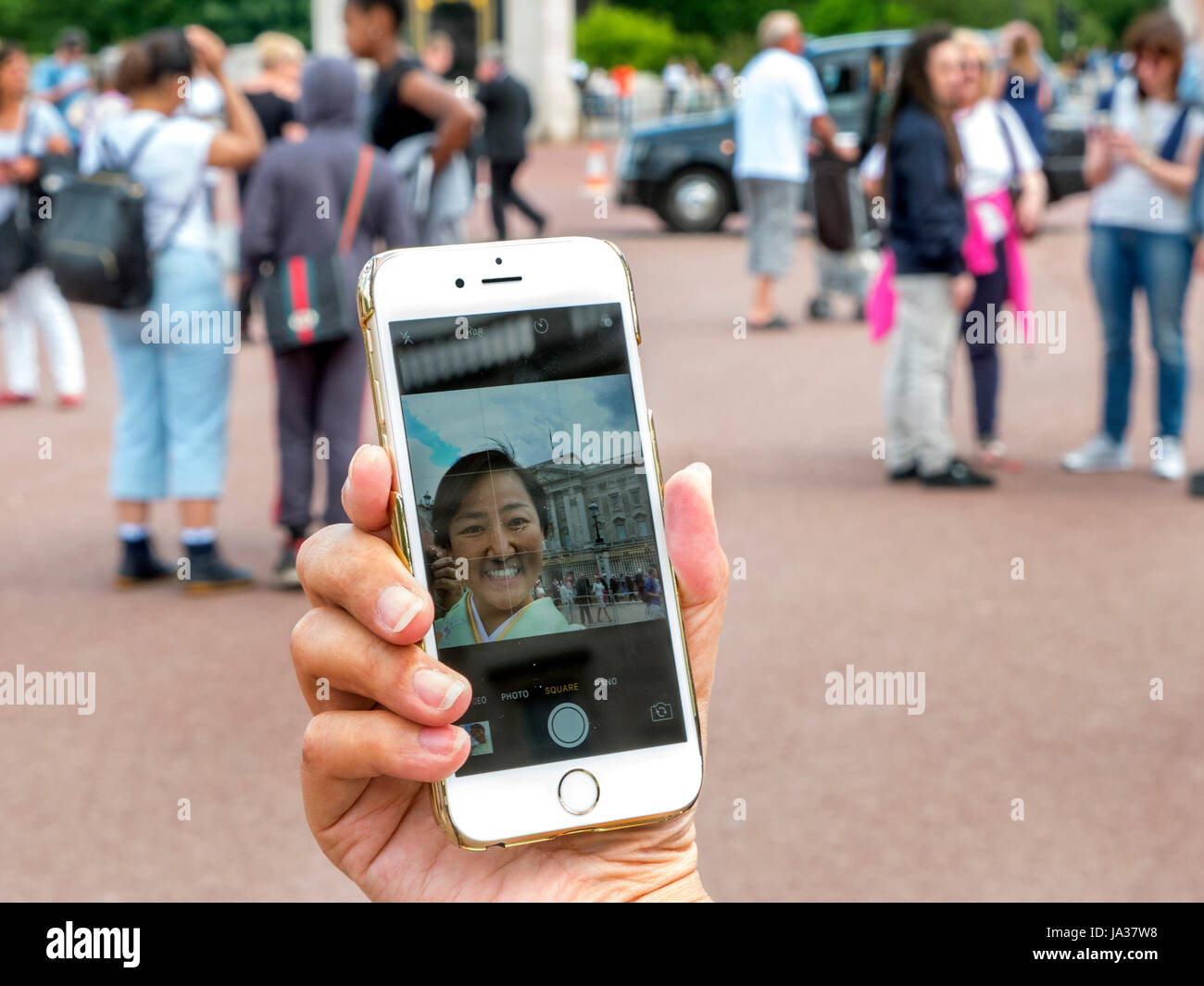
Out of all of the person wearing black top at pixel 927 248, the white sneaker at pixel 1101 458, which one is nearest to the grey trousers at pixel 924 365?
the person wearing black top at pixel 927 248

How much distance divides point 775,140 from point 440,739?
1212cm

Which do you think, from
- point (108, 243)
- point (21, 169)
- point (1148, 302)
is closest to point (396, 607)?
point (108, 243)

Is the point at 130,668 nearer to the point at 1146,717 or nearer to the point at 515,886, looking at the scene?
the point at 1146,717

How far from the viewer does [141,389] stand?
6.85 meters

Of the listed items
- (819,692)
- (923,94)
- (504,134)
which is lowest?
(819,692)

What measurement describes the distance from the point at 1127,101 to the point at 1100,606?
315cm

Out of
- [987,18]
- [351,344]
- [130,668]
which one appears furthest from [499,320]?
[987,18]

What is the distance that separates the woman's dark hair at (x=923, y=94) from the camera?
8.02 metres

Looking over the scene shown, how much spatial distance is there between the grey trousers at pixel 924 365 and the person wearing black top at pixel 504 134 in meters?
9.55

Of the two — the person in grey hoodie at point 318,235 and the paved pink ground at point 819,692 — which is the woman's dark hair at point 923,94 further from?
the person in grey hoodie at point 318,235

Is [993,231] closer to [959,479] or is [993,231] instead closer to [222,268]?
[959,479]

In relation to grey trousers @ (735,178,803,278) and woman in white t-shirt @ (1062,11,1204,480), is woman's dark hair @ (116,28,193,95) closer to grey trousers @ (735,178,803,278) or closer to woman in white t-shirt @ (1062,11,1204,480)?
woman in white t-shirt @ (1062,11,1204,480)

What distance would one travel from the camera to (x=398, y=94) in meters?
7.92

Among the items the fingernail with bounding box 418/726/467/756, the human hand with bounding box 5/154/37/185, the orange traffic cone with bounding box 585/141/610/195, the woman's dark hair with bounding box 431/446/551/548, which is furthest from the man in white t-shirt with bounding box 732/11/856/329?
the fingernail with bounding box 418/726/467/756
